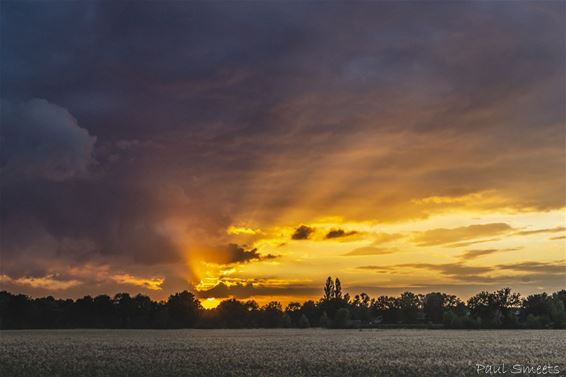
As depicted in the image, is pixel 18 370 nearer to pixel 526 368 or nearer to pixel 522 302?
pixel 526 368

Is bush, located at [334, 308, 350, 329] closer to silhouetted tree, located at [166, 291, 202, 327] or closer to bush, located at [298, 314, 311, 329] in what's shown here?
bush, located at [298, 314, 311, 329]

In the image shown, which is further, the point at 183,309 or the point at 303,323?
the point at 183,309

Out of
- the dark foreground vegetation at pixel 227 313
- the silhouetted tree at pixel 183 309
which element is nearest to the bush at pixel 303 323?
the dark foreground vegetation at pixel 227 313

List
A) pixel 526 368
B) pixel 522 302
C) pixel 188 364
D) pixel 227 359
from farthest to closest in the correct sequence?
pixel 522 302
pixel 227 359
pixel 188 364
pixel 526 368

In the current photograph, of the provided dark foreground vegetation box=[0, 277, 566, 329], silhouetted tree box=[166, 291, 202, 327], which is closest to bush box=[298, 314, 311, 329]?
dark foreground vegetation box=[0, 277, 566, 329]

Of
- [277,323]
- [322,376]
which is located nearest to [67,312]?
[277,323]

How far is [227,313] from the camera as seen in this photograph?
175 metres

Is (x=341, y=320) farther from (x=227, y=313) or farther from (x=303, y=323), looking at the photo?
(x=227, y=313)

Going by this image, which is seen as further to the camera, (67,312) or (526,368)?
(67,312)

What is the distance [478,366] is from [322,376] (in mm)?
12723

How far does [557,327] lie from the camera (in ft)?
445

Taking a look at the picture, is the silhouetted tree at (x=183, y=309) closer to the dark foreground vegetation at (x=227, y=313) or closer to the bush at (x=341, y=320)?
the dark foreground vegetation at (x=227, y=313)

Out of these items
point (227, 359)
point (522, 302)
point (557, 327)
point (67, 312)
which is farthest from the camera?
point (67, 312)

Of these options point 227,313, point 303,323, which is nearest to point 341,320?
point 303,323
